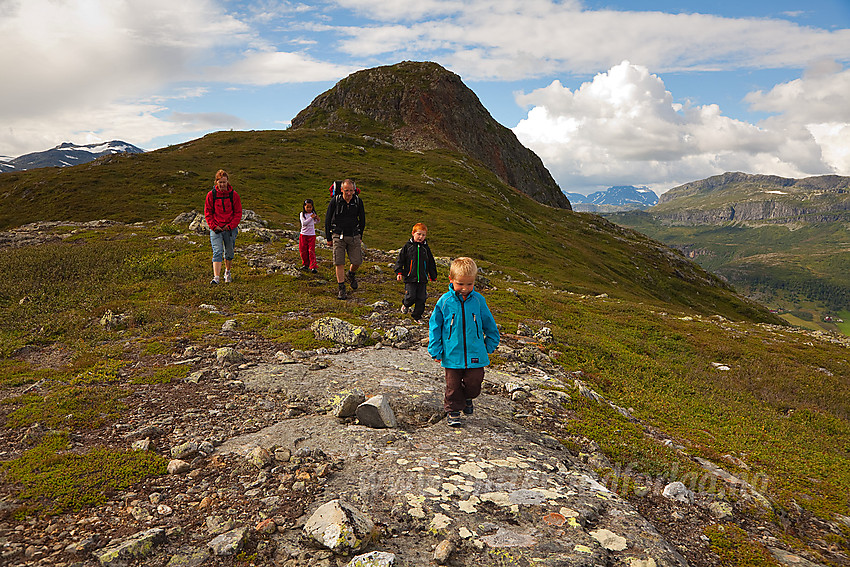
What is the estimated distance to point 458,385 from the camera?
829 cm

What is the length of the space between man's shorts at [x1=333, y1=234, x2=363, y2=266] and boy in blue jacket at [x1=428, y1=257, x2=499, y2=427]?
29.8ft

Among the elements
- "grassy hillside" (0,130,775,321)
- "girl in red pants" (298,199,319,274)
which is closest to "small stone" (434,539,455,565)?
"girl in red pants" (298,199,319,274)

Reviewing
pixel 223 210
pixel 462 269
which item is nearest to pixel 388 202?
pixel 223 210

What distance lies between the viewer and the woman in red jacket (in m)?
16.6

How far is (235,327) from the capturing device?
43.7 ft

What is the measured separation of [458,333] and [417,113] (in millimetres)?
132448

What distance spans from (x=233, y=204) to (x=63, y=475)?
42.1 feet

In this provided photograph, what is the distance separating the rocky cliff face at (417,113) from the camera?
126438mm

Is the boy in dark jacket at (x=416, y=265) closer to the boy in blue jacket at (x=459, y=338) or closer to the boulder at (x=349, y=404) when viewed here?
the boy in blue jacket at (x=459, y=338)

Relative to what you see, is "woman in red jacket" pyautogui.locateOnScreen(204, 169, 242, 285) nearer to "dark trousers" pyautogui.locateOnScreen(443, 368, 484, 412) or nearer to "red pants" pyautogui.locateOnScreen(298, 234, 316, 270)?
"red pants" pyautogui.locateOnScreen(298, 234, 316, 270)

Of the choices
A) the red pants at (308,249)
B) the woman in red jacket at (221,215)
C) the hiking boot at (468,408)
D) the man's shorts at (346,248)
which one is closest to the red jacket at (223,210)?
the woman in red jacket at (221,215)

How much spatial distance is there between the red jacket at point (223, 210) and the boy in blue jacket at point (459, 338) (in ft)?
39.0

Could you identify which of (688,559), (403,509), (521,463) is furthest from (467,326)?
(688,559)

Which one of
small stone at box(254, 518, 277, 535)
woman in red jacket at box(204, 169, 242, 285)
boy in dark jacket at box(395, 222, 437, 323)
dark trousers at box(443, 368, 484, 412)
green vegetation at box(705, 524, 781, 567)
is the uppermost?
woman in red jacket at box(204, 169, 242, 285)
